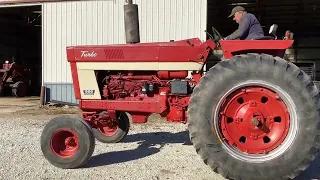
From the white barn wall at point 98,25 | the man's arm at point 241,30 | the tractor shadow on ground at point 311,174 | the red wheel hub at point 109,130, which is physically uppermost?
the white barn wall at point 98,25

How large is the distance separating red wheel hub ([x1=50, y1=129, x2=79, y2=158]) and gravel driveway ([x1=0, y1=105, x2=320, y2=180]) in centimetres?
22

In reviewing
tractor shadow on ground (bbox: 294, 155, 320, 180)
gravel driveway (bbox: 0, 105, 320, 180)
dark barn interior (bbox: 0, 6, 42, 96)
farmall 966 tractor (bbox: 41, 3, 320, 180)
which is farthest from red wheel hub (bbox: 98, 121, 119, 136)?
dark barn interior (bbox: 0, 6, 42, 96)

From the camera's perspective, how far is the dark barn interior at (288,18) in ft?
47.1

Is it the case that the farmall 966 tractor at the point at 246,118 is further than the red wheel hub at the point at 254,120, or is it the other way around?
the red wheel hub at the point at 254,120

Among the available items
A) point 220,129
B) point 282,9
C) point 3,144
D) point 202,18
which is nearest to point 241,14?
point 220,129

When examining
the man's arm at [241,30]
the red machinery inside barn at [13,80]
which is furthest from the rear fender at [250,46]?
the red machinery inside barn at [13,80]

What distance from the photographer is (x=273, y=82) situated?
405 centimetres

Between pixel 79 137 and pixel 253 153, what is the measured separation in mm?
2072

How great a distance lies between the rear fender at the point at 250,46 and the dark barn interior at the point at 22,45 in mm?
17065

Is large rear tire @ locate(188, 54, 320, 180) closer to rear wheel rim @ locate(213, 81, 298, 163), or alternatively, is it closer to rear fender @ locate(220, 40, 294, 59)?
rear wheel rim @ locate(213, 81, 298, 163)

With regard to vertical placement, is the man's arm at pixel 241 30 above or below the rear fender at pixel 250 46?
above

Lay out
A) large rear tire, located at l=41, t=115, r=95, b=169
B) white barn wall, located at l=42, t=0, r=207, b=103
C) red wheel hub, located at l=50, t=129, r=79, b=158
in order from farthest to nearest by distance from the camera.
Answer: white barn wall, located at l=42, t=0, r=207, b=103
red wheel hub, located at l=50, t=129, r=79, b=158
large rear tire, located at l=41, t=115, r=95, b=169

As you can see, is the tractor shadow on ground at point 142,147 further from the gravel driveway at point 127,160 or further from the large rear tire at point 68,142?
the large rear tire at point 68,142

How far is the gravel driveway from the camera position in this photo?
182 inches
